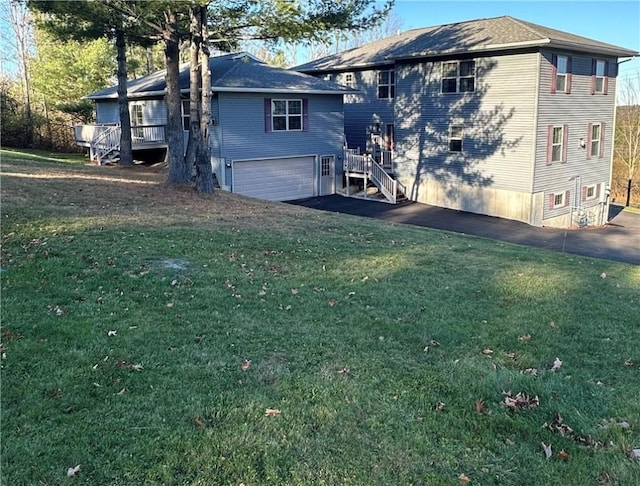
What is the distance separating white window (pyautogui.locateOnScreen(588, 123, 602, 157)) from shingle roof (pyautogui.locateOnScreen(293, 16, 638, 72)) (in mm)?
3268

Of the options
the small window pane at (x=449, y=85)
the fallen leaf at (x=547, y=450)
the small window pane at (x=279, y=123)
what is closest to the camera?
the fallen leaf at (x=547, y=450)

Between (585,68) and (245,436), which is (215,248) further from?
(585,68)

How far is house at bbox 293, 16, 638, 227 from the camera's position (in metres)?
21.6

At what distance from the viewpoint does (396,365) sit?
16.2 ft

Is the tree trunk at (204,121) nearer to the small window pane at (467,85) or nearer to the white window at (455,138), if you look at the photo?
the small window pane at (467,85)

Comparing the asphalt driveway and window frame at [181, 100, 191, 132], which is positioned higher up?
window frame at [181, 100, 191, 132]

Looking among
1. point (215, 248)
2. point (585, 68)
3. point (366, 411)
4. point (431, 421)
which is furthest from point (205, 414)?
point (585, 68)

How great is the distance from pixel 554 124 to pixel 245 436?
2207 cm

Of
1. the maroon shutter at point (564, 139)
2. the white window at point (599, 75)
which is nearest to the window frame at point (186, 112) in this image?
the maroon shutter at point (564, 139)

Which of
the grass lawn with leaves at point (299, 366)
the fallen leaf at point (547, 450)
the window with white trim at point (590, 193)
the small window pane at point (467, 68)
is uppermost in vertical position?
the small window pane at point (467, 68)

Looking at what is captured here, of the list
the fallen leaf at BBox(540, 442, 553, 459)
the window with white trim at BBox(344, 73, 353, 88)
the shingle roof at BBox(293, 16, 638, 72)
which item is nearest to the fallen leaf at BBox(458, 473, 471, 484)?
the fallen leaf at BBox(540, 442, 553, 459)

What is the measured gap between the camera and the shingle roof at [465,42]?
827 inches

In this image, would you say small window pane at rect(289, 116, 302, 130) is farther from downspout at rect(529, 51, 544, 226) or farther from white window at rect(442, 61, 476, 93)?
downspout at rect(529, 51, 544, 226)

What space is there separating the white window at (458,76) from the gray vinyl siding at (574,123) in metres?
3.02
